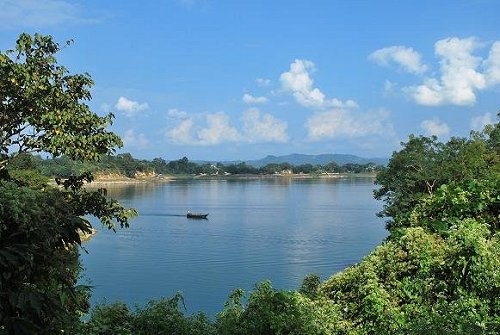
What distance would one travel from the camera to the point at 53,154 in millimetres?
8406

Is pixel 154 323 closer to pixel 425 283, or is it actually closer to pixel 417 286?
pixel 417 286

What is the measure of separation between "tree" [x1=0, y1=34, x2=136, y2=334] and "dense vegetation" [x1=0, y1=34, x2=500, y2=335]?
16 mm

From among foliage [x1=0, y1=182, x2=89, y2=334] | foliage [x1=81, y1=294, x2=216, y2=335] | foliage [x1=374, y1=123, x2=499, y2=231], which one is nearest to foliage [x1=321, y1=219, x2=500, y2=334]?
foliage [x1=81, y1=294, x2=216, y2=335]

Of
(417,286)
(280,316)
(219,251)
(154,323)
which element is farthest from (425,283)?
(219,251)

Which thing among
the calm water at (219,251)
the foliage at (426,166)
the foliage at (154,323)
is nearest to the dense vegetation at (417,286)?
the foliage at (154,323)

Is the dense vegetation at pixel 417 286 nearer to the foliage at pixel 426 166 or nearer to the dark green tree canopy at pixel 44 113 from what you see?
the dark green tree canopy at pixel 44 113

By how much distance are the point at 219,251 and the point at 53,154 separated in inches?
1498

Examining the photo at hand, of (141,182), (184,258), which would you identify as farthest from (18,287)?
(141,182)

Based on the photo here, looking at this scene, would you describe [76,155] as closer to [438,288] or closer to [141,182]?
[438,288]

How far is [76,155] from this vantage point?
848cm

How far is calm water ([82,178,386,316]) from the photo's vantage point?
1312 inches

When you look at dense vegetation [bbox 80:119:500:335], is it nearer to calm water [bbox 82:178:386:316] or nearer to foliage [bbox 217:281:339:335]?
foliage [bbox 217:281:339:335]

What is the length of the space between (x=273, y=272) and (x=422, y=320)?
31590 mm

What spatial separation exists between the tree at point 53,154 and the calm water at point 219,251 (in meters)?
11.2
